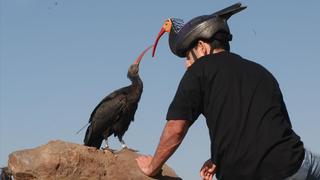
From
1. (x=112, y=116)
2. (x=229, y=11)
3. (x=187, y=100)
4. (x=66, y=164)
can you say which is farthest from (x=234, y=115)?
(x=112, y=116)

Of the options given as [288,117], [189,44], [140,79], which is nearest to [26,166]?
[189,44]

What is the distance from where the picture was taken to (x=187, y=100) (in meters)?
3.94

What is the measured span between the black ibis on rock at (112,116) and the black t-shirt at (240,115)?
825 centimetres

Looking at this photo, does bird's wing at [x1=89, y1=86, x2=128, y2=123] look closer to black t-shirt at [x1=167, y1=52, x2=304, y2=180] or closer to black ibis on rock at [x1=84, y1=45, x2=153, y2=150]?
black ibis on rock at [x1=84, y1=45, x2=153, y2=150]

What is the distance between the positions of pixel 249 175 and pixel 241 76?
27.2 inches

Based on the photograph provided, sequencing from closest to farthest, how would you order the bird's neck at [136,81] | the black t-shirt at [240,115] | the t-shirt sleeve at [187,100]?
the black t-shirt at [240,115] → the t-shirt sleeve at [187,100] → the bird's neck at [136,81]

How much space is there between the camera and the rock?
288 inches

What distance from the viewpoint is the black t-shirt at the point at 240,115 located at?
365 cm

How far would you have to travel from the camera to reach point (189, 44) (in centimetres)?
437

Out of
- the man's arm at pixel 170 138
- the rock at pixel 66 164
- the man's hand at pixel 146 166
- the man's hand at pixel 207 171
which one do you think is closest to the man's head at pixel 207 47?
the man's arm at pixel 170 138

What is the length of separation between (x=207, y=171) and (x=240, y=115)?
31.2 inches

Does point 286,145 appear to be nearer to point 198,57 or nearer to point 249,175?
point 249,175

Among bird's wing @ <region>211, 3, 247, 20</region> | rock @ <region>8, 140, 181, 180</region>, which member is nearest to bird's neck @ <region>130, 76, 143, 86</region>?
rock @ <region>8, 140, 181, 180</region>

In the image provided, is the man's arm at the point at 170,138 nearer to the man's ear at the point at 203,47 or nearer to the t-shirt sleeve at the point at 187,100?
the t-shirt sleeve at the point at 187,100
